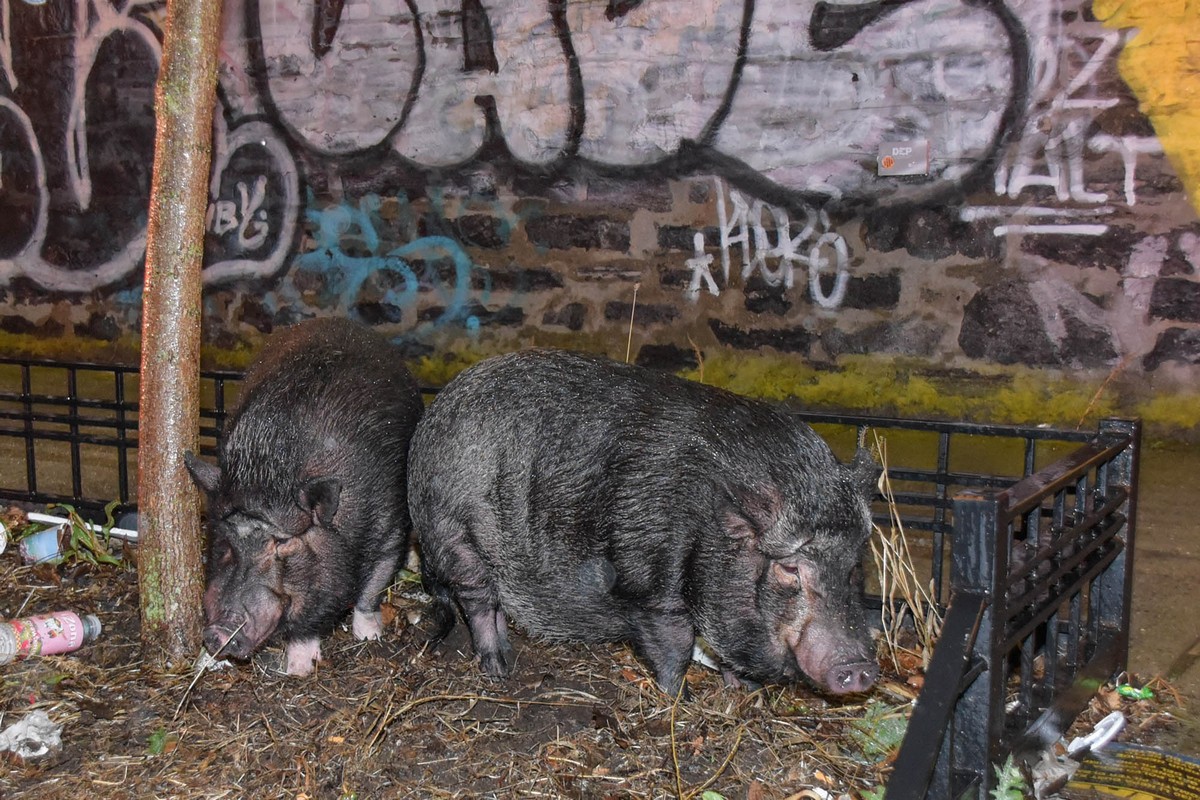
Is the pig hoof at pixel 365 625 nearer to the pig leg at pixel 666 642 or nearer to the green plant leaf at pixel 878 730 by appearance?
the pig leg at pixel 666 642

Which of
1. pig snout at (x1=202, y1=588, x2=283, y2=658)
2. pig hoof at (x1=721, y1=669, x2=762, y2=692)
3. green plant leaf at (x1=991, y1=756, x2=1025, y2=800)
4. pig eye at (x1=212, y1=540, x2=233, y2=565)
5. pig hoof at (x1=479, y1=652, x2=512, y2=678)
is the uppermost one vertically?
pig eye at (x1=212, y1=540, x2=233, y2=565)

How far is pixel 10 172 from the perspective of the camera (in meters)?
8.30

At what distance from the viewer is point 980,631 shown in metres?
2.17

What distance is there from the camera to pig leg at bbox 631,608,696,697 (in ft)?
9.69

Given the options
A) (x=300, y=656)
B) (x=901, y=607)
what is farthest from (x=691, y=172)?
(x=300, y=656)

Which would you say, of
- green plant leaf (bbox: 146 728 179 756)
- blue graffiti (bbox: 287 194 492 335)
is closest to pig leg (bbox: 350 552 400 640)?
green plant leaf (bbox: 146 728 179 756)

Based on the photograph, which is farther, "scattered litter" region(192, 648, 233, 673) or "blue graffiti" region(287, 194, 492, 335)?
"blue graffiti" region(287, 194, 492, 335)

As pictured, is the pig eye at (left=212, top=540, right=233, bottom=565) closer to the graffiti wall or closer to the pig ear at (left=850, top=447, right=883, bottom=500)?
the pig ear at (left=850, top=447, right=883, bottom=500)

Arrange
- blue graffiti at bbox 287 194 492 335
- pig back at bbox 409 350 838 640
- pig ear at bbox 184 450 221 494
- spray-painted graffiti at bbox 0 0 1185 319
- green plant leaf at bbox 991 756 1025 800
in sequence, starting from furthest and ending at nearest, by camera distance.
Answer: blue graffiti at bbox 287 194 492 335
spray-painted graffiti at bbox 0 0 1185 319
pig ear at bbox 184 450 221 494
pig back at bbox 409 350 838 640
green plant leaf at bbox 991 756 1025 800

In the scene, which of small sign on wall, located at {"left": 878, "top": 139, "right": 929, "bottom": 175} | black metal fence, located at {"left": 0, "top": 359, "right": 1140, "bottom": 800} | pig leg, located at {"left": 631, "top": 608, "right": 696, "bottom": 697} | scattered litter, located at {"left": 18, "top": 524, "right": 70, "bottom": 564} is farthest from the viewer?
small sign on wall, located at {"left": 878, "top": 139, "right": 929, "bottom": 175}

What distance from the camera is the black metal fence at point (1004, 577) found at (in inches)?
83.4

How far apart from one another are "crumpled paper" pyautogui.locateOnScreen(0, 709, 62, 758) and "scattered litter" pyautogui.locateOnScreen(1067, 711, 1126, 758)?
283cm

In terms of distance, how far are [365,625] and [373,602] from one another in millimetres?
100

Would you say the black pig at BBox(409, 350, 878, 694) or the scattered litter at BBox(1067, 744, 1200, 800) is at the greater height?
the black pig at BBox(409, 350, 878, 694)
